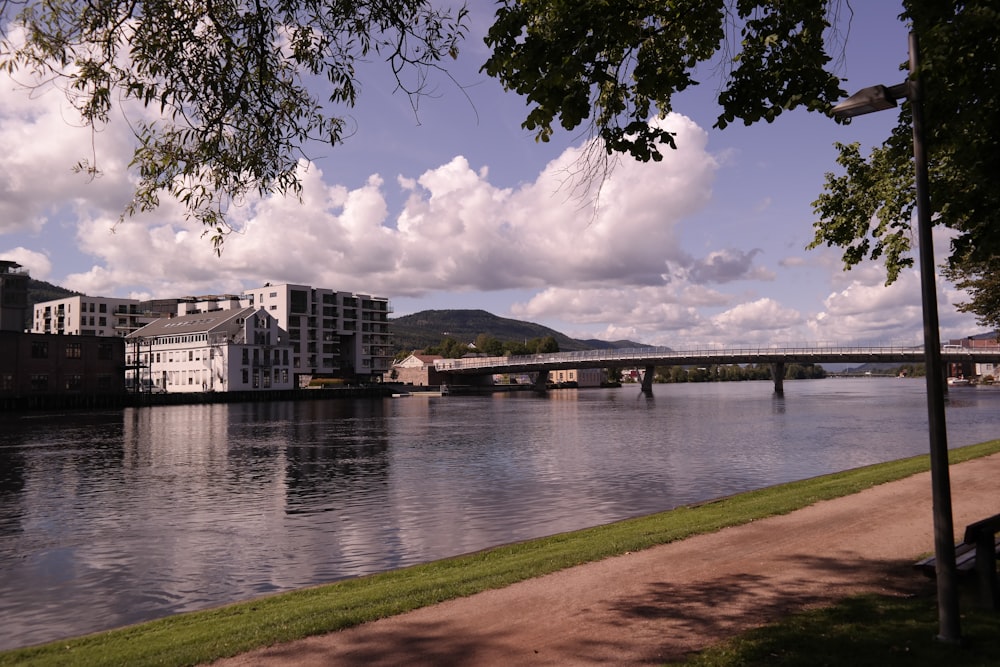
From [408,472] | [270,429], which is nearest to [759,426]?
[408,472]

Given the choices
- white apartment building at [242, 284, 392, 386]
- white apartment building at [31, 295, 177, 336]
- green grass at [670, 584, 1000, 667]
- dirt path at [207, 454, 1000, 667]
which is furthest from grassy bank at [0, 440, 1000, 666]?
white apartment building at [31, 295, 177, 336]

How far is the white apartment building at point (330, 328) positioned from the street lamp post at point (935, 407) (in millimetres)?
142088

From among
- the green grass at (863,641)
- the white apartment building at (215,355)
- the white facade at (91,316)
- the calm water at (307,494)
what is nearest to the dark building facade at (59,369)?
the white apartment building at (215,355)

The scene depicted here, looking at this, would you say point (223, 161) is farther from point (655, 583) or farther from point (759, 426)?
point (759, 426)

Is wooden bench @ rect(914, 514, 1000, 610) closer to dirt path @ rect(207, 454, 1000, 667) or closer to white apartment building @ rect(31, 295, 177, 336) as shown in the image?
dirt path @ rect(207, 454, 1000, 667)

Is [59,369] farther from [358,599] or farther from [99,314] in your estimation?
[358,599]

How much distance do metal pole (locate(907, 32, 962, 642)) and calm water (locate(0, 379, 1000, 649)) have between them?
1134 centimetres

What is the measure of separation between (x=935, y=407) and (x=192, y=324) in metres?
139

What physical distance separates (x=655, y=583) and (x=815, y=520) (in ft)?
19.2

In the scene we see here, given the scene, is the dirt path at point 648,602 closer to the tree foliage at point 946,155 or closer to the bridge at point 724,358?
the tree foliage at point 946,155

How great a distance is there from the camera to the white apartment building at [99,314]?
161500 millimetres

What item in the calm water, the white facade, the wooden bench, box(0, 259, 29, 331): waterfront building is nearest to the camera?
the wooden bench

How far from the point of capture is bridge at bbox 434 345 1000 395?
359 ft

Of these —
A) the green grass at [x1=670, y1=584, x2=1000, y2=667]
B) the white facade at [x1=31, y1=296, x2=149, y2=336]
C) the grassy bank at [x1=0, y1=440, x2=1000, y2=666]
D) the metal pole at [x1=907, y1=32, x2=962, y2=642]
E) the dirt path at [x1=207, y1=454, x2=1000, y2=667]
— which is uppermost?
the white facade at [x1=31, y1=296, x2=149, y2=336]
